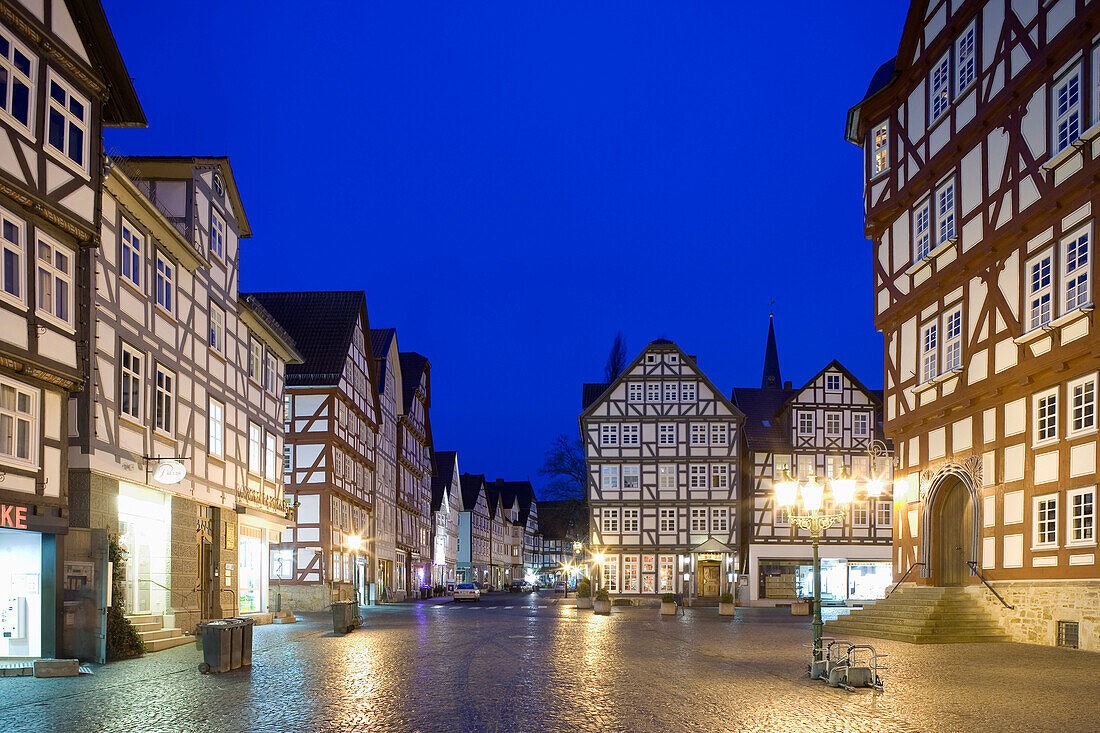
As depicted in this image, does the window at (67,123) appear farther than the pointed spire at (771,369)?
No

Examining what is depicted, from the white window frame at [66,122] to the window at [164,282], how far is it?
4.69 metres

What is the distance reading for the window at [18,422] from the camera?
639 inches

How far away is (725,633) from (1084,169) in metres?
15.1

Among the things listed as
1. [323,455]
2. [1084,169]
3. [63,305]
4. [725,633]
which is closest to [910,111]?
[1084,169]

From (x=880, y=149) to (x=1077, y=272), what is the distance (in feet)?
36.4

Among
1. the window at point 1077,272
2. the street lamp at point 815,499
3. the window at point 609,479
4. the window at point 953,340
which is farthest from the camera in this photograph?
the window at point 609,479

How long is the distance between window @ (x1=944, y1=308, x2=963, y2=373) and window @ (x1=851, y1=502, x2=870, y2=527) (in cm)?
3269

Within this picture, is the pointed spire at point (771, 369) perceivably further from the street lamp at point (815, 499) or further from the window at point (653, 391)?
the street lamp at point (815, 499)

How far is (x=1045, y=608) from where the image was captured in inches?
869

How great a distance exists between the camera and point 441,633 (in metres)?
28.1

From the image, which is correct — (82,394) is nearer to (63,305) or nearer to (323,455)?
(63,305)

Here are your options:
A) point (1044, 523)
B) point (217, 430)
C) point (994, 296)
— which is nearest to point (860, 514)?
point (994, 296)

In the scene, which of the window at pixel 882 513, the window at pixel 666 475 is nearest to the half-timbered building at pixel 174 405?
the window at pixel 666 475

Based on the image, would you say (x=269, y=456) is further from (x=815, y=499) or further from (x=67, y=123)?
(x=815, y=499)
